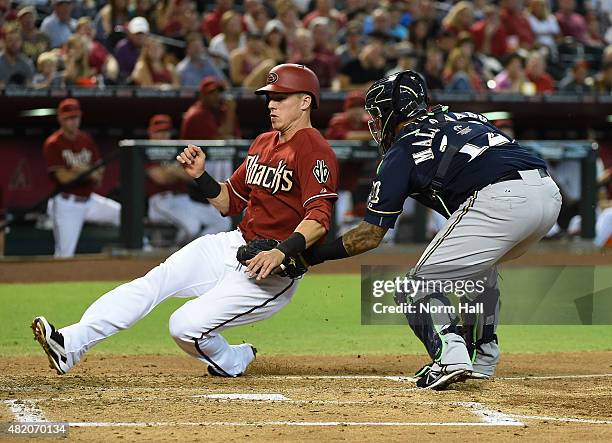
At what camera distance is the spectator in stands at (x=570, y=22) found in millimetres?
18234

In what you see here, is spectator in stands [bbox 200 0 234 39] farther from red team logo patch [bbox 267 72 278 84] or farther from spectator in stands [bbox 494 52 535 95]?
red team logo patch [bbox 267 72 278 84]

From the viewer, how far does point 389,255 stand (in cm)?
1338

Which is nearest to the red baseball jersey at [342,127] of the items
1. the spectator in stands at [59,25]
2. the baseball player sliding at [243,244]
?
the spectator in stands at [59,25]

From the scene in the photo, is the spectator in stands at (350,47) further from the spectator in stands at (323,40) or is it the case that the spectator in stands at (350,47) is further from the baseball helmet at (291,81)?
the baseball helmet at (291,81)

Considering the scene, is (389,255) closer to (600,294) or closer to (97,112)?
(97,112)

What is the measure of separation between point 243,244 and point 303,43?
8.55 m

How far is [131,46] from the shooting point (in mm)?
13805

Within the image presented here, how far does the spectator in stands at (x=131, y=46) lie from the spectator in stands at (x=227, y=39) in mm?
1123

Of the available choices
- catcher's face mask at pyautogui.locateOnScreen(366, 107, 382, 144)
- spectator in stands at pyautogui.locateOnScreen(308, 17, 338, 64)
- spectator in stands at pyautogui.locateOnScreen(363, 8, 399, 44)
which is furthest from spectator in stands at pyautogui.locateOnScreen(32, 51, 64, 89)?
catcher's face mask at pyautogui.locateOnScreen(366, 107, 382, 144)

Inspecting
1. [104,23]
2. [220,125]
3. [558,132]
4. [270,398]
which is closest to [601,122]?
[558,132]

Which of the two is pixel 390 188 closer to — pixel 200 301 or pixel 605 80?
pixel 200 301

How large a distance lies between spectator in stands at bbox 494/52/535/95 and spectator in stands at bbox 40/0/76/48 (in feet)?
18.1

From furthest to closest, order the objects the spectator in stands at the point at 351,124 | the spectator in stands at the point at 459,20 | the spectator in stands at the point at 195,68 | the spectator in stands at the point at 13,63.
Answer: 1. the spectator in stands at the point at 459,20
2. the spectator in stands at the point at 195,68
3. the spectator in stands at the point at 351,124
4. the spectator in stands at the point at 13,63

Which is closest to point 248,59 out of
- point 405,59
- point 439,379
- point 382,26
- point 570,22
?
point 405,59
